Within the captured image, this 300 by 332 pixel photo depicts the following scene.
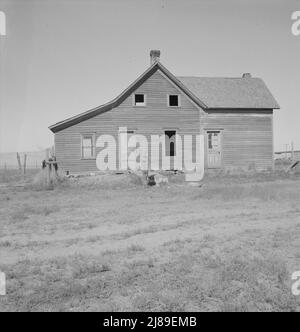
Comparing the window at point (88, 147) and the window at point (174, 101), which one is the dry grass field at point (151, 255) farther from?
the window at point (174, 101)

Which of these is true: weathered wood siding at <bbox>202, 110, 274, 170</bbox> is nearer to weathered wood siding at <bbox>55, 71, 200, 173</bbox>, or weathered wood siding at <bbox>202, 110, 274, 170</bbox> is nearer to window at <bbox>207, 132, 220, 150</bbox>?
window at <bbox>207, 132, 220, 150</bbox>

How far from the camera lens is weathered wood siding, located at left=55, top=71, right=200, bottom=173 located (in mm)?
23078

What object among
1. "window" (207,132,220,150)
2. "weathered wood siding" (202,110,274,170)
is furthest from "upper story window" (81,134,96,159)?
"window" (207,132,220,150)

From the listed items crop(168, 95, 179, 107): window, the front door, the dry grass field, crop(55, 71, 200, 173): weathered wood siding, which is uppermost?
crop(168, 95, 179, 107): window

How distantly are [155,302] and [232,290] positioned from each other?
1.08 metres

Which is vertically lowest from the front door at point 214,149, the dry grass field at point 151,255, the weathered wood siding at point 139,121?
the dry grass field at point 151,255

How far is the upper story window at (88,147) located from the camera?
23.3m

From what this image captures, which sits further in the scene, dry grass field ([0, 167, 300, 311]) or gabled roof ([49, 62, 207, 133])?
gabled roof ([49, 62, 207, 133])

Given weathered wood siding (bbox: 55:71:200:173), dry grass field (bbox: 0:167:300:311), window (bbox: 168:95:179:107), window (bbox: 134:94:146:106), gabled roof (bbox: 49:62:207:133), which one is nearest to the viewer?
dry grass field (bbox: 0:167:300:311)

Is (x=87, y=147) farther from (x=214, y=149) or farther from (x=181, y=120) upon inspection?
(x=214, y=149)

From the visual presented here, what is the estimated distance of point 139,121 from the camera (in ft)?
78.8

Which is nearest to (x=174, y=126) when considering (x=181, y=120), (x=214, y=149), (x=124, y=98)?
(x=181, y=120)

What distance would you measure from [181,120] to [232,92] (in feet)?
16.6

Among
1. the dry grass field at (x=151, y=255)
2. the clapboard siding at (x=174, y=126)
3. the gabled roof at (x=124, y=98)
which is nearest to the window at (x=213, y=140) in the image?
the clapboard siding at (x=174, y=126)
